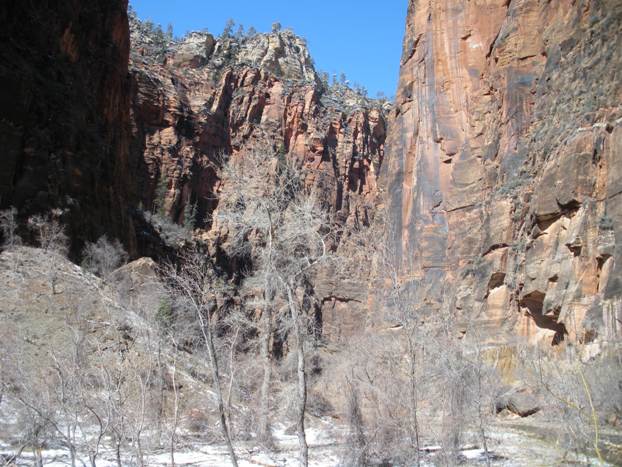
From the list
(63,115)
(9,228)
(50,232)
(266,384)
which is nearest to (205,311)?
(266,384)

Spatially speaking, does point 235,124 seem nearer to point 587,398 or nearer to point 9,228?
point 9,228

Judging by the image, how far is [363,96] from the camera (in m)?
97.1

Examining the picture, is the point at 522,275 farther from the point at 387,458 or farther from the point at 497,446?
the point at 387,458

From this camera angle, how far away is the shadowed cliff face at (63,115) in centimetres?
3145

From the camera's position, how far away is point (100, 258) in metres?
31.5

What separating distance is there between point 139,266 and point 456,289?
831 inches

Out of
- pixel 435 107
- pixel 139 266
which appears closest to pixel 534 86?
pixel 435 107

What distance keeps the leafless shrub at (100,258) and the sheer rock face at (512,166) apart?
16.3 meters

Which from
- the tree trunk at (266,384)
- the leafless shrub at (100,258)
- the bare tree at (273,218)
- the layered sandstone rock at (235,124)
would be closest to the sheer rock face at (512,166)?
the bare tree at (273,218)

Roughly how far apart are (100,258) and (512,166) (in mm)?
26108

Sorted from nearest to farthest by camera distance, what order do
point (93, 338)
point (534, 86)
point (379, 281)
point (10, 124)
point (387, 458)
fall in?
point (387, 458) < point (379, 281) < point (93, 338) < point (10, 124) < point (534, 86)

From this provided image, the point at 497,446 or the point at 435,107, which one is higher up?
the point at 435,107

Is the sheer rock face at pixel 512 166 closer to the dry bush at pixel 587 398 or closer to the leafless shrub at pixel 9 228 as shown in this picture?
the dry bush at pixel 587 398

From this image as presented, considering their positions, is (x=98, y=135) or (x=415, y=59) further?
(x=415, y=59)
